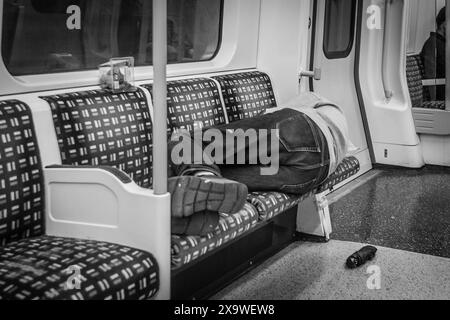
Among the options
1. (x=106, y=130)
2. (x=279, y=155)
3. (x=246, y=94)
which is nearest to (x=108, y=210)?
(x=106, y=130)

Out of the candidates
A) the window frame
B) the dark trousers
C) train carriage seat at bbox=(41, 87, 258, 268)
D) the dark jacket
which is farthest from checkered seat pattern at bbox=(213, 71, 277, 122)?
the dark jacket

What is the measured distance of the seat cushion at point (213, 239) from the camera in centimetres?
214

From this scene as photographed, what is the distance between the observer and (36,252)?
80.6 inches

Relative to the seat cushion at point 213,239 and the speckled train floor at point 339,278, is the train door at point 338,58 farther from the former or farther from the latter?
Result: the seat cushion at point 213,239

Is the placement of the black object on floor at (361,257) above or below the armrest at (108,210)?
below

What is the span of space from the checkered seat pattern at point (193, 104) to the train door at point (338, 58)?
1.69 m

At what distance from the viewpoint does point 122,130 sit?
109 inches

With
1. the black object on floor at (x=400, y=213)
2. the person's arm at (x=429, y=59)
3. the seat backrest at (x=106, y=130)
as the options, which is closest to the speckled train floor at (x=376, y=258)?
the black object on floor at (x=400, y=213)

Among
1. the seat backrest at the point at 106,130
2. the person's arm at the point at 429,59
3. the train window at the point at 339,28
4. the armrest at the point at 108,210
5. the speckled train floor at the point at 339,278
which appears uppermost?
the train window at the point at 339,28

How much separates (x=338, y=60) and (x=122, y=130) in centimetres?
324

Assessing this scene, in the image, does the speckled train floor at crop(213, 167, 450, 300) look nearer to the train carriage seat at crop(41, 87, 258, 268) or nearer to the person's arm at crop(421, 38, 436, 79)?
the train carriage seat at crop(41, 87, 258, 268)

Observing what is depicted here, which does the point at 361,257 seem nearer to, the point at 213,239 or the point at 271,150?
the point at 271,150

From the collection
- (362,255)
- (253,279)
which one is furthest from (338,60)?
(253,279)

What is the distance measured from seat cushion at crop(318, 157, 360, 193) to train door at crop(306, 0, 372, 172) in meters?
1.48
